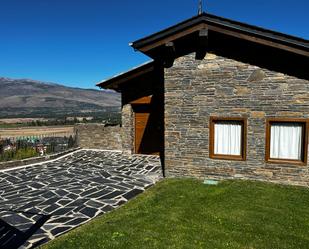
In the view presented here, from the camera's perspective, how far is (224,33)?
9.25 m

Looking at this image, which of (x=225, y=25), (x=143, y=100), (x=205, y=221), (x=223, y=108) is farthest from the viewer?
(x=143, y=100)

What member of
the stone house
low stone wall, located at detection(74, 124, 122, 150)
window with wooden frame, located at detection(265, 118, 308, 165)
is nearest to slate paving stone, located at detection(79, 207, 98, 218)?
the stone house

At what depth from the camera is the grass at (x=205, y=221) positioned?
5652 millimetres

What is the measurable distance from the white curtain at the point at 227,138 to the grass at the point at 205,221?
4.70 ft

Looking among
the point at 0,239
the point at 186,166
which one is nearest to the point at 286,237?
the point at 186,166

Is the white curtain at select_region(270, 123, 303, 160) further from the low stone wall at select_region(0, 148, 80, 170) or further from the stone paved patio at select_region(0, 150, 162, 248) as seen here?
the low stone wall at select_region(0, 148, 80, 170)

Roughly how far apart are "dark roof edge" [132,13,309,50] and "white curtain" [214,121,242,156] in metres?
3.04

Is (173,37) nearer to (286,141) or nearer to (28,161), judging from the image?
(286,141)

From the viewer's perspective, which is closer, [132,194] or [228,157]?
[132,194]

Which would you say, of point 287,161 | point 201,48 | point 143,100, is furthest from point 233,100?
point 143,100

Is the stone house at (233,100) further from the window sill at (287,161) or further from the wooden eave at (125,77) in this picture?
the wooden eave at (125,77)

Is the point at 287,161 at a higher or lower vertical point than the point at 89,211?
higher

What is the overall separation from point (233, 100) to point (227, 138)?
4.48 feet

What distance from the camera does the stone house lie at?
909cm
